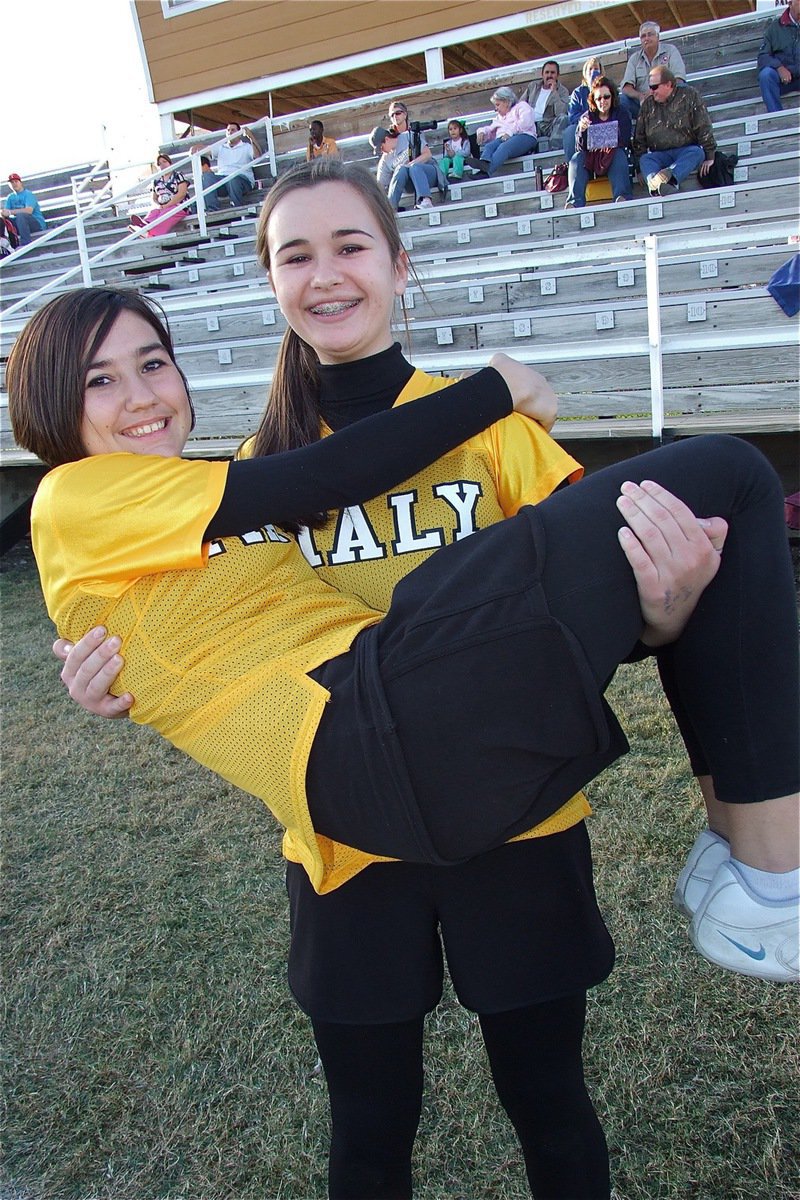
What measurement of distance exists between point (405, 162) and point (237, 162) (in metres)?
3.55

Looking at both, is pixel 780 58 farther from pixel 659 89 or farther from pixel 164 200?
pixel 164 200

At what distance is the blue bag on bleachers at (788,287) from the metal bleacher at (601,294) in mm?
82

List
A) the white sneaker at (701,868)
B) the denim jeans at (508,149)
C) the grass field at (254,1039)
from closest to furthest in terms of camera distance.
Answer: the white sneaker at (701,868), the grass field at (254,1039), the denim jeans at (508,149)

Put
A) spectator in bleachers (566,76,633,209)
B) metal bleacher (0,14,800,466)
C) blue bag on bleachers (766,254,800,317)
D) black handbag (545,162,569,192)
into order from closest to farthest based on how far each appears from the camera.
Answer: blue bag on bleachers (766,254,800,317), metal bleacher (0,14,800,466), spectator in bleachers (566,76,633,209), black handbag (545,162,569,192)

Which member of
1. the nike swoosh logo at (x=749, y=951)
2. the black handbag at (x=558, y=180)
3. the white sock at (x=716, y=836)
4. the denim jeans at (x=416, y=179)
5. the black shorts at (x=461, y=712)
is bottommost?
the nike swoosh logo at (x=749, y=951)

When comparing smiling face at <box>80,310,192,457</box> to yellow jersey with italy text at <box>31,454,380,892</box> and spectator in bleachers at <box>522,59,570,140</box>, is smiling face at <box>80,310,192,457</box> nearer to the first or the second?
yellow jersey with italy text at <box>31,454,380,892</box>

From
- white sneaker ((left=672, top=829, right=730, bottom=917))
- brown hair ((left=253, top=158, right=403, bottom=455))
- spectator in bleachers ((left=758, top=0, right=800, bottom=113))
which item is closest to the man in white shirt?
spectator in bleachers ((left=758, top=0, right=800, bottom=113))

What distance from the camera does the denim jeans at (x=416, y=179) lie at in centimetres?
1039

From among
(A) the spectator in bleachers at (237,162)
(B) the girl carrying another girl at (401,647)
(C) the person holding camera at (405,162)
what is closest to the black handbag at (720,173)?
(C) the person holding camera at (405,162)

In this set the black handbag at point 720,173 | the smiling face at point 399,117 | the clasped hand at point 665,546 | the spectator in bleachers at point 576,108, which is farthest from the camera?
the smiling face at point 399,117

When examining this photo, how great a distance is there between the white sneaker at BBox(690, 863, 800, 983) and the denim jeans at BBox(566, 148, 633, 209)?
856cm

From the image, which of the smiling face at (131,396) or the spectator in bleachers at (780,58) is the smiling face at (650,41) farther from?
the smiling face at (131,396)

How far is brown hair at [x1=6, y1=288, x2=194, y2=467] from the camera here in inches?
58.9

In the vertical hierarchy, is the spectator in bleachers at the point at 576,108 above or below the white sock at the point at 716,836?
above
